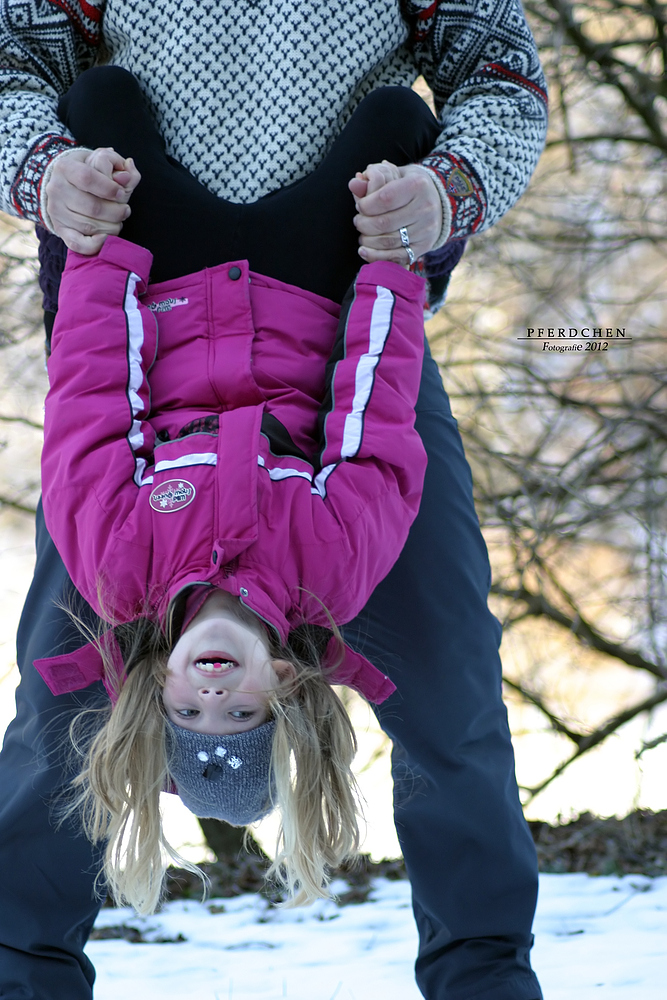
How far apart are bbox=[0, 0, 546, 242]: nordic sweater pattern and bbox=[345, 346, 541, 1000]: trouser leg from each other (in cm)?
48

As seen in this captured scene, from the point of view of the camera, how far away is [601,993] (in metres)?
2.09

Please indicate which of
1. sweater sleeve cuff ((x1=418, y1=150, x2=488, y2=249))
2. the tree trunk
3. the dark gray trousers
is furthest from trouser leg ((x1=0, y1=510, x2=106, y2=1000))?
the tree trunk

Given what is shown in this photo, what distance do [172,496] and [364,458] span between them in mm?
293

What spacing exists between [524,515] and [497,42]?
2129 millimetres

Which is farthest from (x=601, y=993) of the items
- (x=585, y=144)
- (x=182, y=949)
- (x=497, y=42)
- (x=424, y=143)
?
(x=585, y=144)

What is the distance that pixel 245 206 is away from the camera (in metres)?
1.66

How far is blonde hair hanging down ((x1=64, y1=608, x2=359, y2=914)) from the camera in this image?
1.58 metres

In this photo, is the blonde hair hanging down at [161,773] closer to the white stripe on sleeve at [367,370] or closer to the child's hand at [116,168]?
the white stripe on sleeve at [367,370]

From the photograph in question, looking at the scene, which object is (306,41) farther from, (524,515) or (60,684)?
(524,515)

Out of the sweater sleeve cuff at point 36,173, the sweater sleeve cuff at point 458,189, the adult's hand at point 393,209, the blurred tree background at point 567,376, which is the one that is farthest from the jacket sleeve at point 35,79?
the blurred tree background at point 567,376

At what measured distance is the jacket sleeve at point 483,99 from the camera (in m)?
1.69

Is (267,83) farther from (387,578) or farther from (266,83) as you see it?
(387,578)

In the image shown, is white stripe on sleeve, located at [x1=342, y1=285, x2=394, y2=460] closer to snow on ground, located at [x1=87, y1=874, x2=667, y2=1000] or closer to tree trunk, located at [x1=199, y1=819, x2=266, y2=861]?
snow on ground, located at [x1=87, y1=874, x2=667, y2=1000]

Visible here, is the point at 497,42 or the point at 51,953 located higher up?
the point at 497,42
